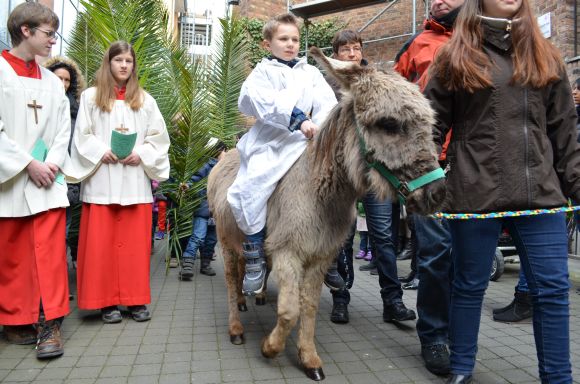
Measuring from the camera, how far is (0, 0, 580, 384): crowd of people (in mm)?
2629

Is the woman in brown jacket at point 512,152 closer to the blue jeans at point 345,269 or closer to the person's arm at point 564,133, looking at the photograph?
the person's arm at point 564,133

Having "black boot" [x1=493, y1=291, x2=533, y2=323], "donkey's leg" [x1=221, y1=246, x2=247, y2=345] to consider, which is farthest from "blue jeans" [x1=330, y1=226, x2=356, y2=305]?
"black boot" [x1=493, y1=291, x2=533, y2=323]

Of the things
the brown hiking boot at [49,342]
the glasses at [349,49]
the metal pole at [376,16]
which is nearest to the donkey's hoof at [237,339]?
the brown hiking boot at [49,342]

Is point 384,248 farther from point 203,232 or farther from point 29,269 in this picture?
point 203,232

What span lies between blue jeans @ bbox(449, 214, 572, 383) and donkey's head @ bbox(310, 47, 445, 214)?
0.43m

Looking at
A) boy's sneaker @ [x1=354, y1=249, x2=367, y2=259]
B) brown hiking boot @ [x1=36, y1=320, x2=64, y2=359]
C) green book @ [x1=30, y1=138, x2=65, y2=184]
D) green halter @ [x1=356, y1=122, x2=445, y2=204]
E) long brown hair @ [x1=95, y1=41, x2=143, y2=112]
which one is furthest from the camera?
boy's sneaker @ [x1=354, y1=249, x2=367, y2=259]

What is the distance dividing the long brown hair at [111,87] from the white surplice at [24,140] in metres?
0.60

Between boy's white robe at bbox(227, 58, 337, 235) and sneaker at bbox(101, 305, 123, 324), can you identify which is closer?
boy's white robe at bbox(227, 58, 337, 235)

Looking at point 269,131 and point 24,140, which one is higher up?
point 269,131

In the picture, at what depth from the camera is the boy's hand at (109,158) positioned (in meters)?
4.38

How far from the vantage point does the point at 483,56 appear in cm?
269

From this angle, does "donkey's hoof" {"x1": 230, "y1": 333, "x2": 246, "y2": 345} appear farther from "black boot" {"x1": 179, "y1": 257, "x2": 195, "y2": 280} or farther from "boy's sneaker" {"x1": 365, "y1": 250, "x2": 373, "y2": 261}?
"boy's sneaker" {"x1": 365, "y1": 250, "x2": 373, "y2": 261}

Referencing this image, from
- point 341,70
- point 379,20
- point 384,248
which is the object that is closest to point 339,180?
point 341,70

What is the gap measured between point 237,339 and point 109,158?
6.92ft
